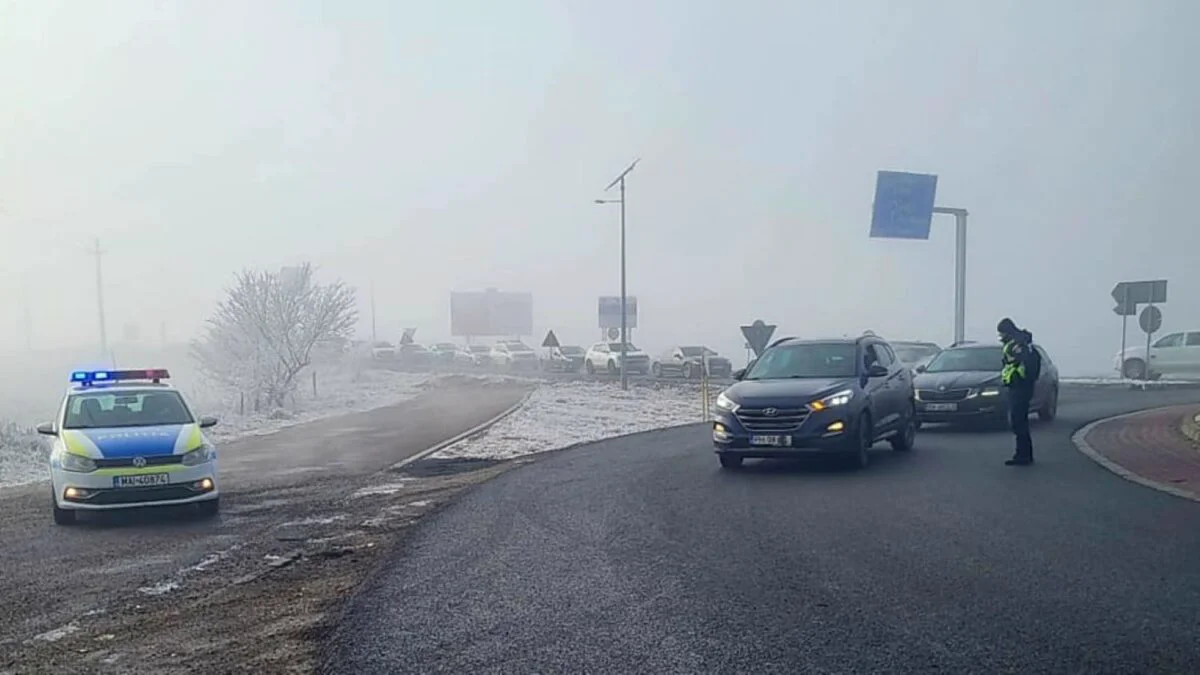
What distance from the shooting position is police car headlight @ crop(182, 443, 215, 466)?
1227cm

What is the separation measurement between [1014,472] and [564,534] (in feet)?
21.0

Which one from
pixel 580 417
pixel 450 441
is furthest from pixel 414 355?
pixel 450 441

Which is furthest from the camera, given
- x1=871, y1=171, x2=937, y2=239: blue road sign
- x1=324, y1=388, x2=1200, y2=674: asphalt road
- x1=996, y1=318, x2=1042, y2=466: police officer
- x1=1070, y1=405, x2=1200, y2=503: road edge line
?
x1=871, y1=171, x2=937, y2=239: blue road sign

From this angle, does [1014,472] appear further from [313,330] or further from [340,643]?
[313,330]

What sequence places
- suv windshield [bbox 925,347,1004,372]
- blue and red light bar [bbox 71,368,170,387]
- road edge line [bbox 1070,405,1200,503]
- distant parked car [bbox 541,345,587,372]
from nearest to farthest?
road edge line [bbox 1070,405,1200,503], blue and red light bar [bbox 71,368,170,387], suv windshield [bbox 925,347,1004,372], distant parked car [bbox 541,345,587,372]


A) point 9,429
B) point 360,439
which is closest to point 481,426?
point 360,439

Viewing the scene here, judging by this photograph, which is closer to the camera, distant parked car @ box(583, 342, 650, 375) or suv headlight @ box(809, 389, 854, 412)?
suv headlight @ box(809, 389, 854, 412)

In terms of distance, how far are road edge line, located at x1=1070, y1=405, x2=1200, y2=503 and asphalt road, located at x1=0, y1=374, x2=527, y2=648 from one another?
9570mm

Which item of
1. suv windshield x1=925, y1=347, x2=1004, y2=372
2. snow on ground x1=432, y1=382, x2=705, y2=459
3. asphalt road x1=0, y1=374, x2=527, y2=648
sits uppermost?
suv windshield x1=925, y1=347, x2=1004, y2=372

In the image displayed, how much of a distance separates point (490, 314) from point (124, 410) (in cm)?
9065

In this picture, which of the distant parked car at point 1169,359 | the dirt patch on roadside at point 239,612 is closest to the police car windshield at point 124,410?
the dirt patch on roadside at point 239,612

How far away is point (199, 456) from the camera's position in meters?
12.4

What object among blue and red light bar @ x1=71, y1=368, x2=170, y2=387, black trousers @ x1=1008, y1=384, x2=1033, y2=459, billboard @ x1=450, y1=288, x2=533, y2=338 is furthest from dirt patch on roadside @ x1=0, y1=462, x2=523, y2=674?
billboard @ x1=450, y1=288, x2=533, y2=338

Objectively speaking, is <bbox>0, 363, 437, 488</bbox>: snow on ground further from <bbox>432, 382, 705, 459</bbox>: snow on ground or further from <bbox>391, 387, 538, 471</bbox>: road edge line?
<bbox>432, 382, 705, 459</bbox>: snow on ground
